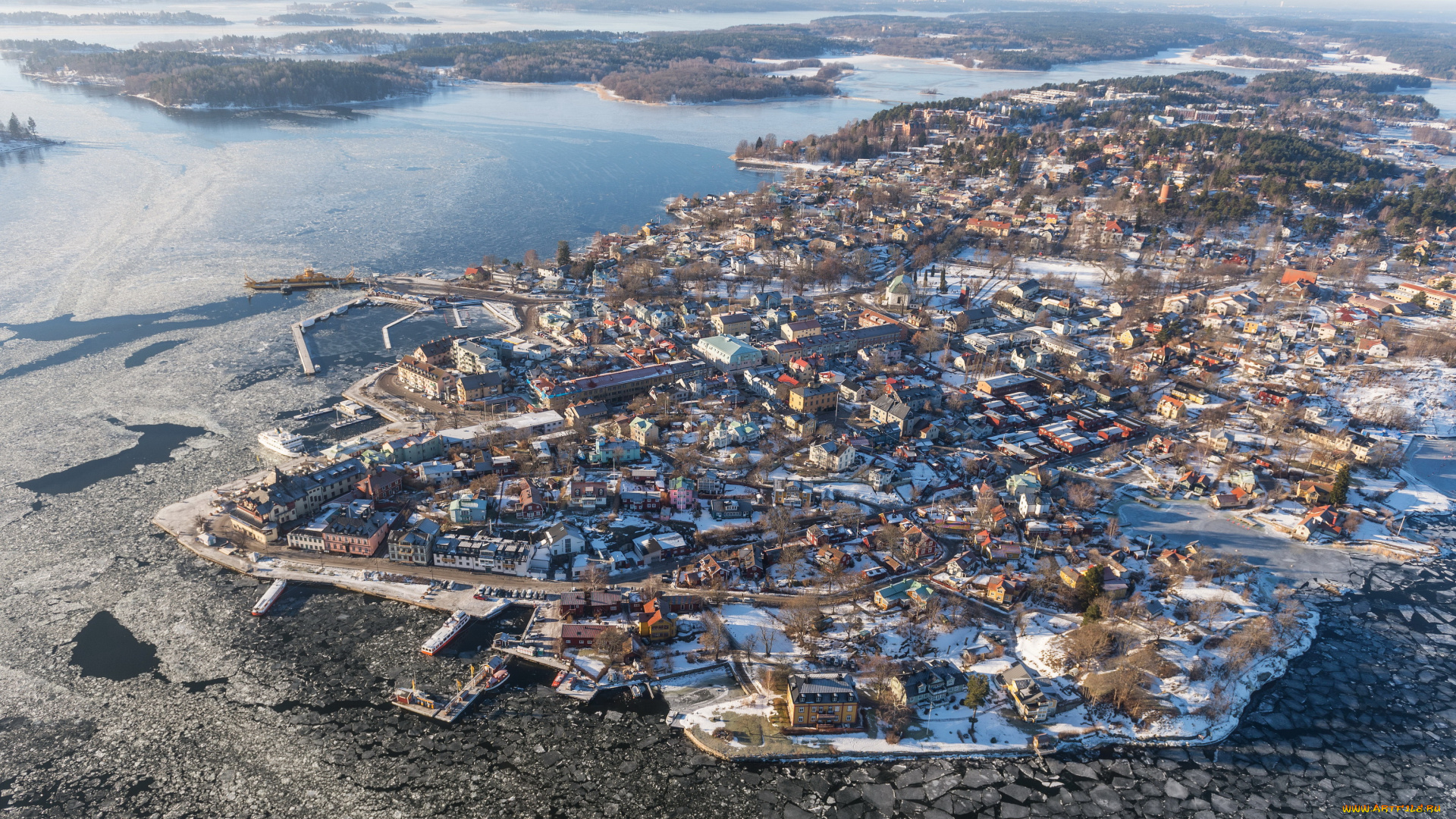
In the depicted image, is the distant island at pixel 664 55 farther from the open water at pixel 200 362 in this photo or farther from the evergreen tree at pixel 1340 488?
the evergreen tree at pixel 1340 488

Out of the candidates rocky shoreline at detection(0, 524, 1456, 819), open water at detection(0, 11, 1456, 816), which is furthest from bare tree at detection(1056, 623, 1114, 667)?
open water at detection(0, 11, 1456, 816)

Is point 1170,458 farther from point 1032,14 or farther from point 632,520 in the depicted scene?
point 1032,14

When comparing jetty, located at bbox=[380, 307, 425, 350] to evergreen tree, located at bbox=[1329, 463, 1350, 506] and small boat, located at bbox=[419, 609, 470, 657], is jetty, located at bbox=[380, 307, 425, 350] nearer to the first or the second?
small boat, located at bbox=[419, 609, 470, 657]

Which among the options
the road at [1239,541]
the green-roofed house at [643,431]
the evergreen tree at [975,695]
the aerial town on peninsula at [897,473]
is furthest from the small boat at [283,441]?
the road at [1239,541]

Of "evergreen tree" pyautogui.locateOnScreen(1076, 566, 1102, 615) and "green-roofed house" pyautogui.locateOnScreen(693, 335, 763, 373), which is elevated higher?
"green-roofed house" pyautogui.locateOnScreen(693, 335, 763, 373)

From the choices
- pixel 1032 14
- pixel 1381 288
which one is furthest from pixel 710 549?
pixel 1032 14

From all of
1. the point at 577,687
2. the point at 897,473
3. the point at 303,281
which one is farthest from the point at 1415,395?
the point at 303,281
